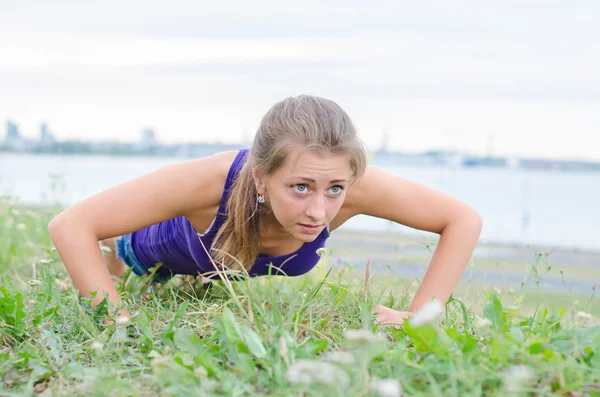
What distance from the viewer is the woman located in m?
2.32

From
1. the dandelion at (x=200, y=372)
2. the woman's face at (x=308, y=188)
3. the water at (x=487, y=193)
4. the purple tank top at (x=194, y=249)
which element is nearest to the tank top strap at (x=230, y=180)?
the purple tank top at (x=194, y=249)

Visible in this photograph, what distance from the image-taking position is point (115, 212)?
260cm

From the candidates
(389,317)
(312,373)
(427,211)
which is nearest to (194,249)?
(427,211)

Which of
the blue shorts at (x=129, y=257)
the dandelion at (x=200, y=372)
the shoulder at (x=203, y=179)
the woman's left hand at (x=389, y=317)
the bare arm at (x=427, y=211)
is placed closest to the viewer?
the dandelion at (x=200, y=372)

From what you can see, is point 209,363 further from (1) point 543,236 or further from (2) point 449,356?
(1) point 543,236

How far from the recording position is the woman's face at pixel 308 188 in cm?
227

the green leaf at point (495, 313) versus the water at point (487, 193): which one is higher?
the green leaf at point (495, 313)

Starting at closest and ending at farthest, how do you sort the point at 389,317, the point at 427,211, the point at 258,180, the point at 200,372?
the point at 200,372 < the point at 389,317 < the point at 258,180 < the point at 427,211

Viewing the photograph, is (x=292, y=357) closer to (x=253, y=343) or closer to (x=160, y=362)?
(x=253, y=343)

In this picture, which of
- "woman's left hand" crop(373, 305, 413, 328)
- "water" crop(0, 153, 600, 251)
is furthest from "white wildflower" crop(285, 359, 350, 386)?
"water" crop(0, 153, 600, 251)

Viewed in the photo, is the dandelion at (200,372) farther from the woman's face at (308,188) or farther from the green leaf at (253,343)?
the woman's face at (308,188)

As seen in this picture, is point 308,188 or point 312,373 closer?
point 312,373

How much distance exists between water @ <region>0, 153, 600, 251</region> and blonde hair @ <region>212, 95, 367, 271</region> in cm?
283

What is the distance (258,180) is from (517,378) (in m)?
1.49
